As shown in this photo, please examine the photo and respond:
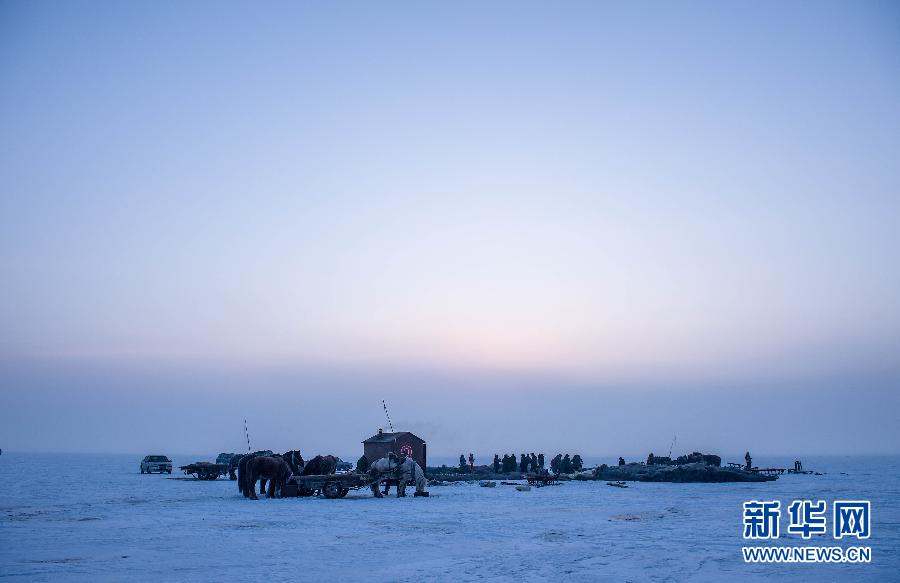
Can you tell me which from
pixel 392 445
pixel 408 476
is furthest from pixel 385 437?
pixel 408 476

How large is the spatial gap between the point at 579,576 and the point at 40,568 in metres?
12.1

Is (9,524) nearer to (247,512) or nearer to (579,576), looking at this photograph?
(247,512)

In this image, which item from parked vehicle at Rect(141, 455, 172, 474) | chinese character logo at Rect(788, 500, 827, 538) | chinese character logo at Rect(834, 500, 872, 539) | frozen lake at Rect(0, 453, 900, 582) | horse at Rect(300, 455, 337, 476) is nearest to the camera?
frozen lake at Rect(0, 453, 900, 582)

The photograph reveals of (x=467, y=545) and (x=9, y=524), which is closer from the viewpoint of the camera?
(x=467, y=545)

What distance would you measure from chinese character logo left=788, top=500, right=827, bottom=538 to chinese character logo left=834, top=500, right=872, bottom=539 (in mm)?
567

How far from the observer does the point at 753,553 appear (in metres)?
20.3

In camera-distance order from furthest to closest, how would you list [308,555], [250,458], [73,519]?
[250,458], [73,519], [308,555]

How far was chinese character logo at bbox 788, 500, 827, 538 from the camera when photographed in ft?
82.7

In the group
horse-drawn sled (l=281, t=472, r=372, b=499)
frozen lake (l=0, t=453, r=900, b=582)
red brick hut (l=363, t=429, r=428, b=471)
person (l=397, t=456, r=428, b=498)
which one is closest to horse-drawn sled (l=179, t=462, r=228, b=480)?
red brick hut (l=363, t=429, r=428, b=471)

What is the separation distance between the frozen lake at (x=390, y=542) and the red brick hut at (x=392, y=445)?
20.4 m

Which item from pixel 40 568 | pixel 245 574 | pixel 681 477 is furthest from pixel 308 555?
pixel 681 477

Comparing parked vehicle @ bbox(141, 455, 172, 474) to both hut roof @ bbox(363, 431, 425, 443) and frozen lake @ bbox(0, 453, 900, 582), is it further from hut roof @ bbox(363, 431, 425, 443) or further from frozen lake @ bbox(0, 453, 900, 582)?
frozen lake @ bbox(0, 453, 900, 582)

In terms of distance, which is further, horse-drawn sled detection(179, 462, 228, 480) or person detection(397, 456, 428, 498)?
horse-drawn sled detection(179, 462, 228, 480)

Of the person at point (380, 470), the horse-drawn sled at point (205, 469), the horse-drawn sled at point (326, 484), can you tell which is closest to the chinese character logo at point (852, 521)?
the person at point (380, 470)
